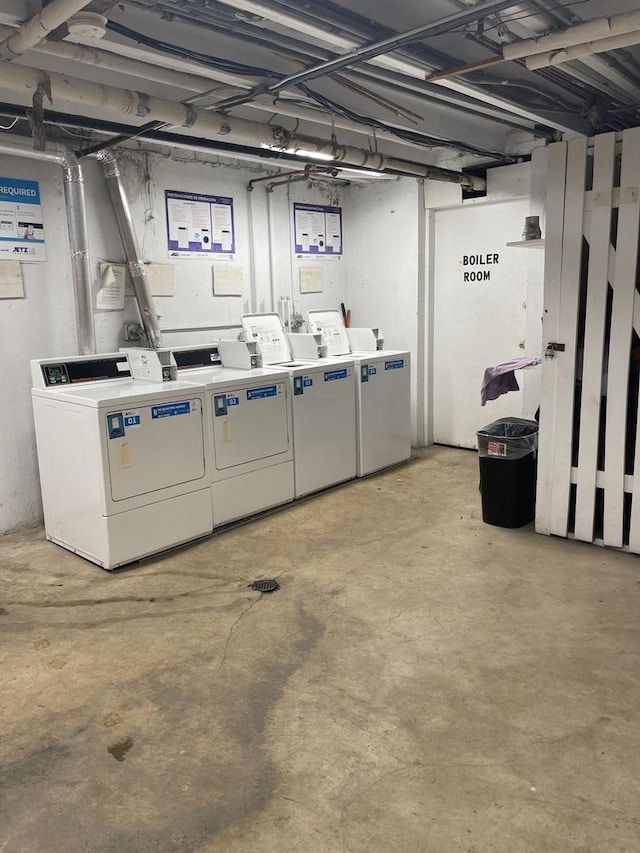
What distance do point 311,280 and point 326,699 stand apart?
4386 mm

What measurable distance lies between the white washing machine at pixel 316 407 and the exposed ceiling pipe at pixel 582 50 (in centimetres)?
247

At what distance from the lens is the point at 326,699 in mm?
2609

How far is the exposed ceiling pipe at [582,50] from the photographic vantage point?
9.23ft

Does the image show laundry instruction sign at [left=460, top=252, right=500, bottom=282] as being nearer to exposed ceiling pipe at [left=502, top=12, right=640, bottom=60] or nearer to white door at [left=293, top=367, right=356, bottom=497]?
white door at [left=293, top=367, right=356, bottom=497]

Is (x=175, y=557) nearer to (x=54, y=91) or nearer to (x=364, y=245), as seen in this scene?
(x=54, y=91)

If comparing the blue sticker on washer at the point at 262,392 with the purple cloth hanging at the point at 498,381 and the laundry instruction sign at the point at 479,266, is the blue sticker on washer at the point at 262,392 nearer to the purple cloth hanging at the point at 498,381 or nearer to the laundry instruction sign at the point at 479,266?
the purple cloth hanging at the point at 498,381

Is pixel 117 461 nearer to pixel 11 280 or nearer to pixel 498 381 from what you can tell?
pixel 11 280

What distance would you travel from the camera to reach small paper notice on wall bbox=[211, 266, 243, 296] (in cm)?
540

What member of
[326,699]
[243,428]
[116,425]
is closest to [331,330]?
[243,428]

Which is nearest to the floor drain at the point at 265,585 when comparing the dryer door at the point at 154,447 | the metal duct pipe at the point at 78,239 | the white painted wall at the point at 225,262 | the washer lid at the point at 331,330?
the dryer door at the point at 154,447

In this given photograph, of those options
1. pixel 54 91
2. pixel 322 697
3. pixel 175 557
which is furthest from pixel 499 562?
pixel 54 91

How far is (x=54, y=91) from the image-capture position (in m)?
3.01

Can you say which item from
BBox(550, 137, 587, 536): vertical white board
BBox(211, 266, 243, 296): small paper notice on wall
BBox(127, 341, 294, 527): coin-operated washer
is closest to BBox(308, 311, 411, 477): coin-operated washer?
BBox(211, 266, 243, 296): small paper notice on wall

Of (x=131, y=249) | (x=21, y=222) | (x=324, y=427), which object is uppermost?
(x=21, y=222)
